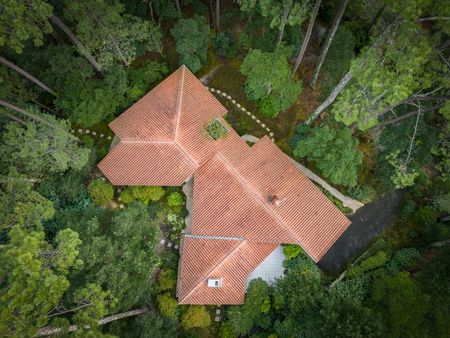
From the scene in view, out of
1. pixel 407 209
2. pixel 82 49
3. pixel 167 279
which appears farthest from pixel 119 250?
pixel 407 209

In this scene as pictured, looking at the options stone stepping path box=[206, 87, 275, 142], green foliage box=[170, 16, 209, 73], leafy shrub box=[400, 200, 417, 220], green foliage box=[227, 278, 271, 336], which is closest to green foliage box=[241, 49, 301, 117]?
stone stepping path box=[206, 87, 275, 142]

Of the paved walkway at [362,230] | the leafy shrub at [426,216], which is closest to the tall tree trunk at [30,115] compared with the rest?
the paved walkway at [362,230]

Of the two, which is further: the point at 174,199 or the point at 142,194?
the point at 174,199

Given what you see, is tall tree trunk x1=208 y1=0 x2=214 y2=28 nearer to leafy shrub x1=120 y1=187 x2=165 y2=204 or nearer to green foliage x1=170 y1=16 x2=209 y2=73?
green foliage x1=170 y1=16 x2=209 y2=73

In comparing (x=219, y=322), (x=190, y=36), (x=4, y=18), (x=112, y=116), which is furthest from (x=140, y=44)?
(x=219, y=322)

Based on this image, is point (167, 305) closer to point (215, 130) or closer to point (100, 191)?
point (100, 191)

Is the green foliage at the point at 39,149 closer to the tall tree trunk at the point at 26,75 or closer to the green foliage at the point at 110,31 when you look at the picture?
the tall tree trunk at the point at 26,75
